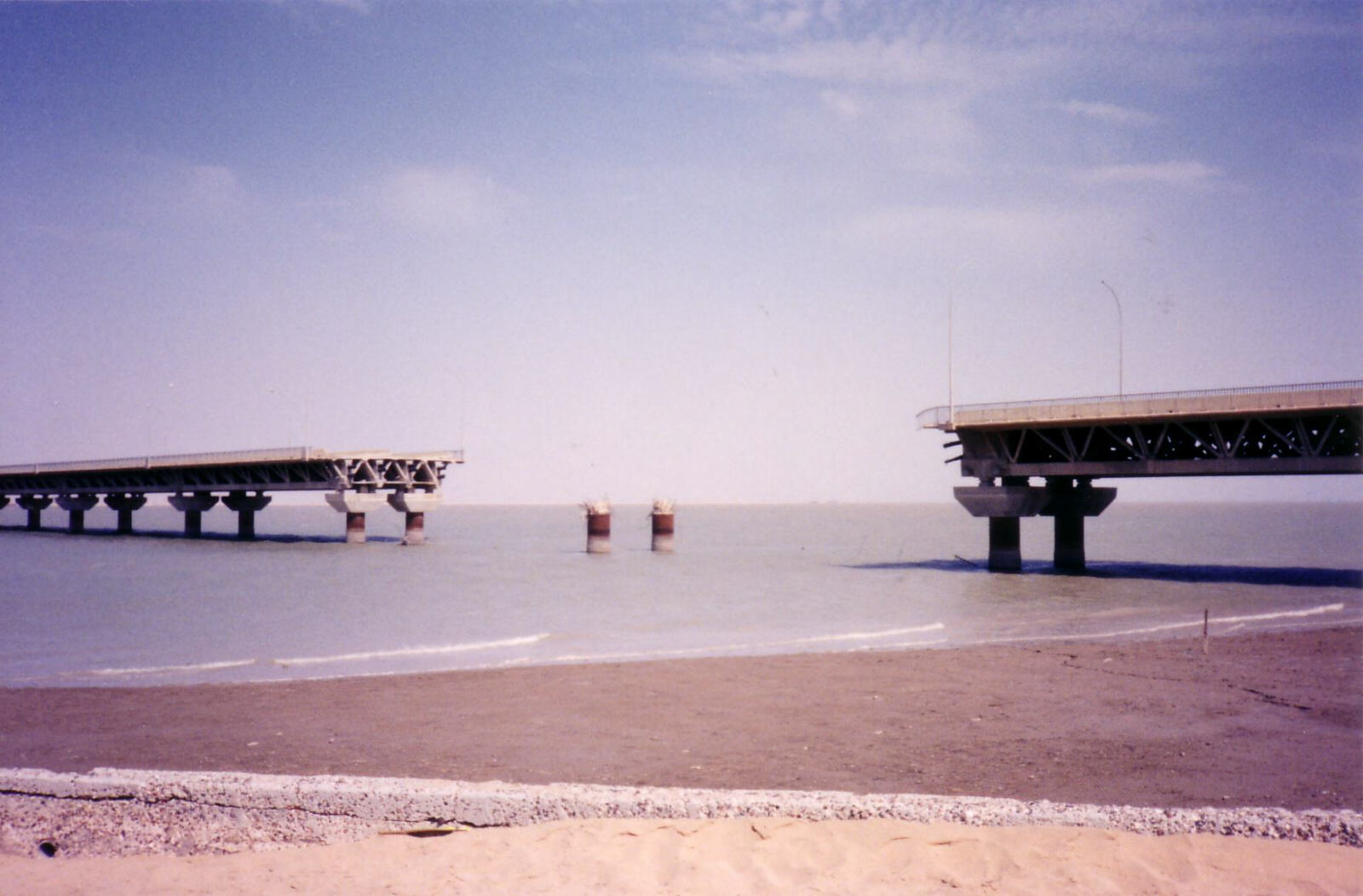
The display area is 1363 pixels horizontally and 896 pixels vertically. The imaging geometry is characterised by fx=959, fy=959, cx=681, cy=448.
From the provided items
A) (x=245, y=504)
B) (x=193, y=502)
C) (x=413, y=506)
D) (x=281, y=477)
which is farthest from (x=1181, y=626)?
(x=193, y=502)

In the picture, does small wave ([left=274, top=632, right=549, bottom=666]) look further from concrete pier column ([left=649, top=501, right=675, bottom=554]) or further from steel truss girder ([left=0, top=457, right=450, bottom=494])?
steel truss girder ([left=0, top=457, right=450, bottom=494])

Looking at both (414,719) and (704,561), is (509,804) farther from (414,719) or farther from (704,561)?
(704,561)

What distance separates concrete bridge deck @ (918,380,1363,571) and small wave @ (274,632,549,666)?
90.6ft

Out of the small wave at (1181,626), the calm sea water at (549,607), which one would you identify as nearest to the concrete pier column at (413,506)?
the calm sea water at (549,607)

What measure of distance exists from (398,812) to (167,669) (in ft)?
52.5

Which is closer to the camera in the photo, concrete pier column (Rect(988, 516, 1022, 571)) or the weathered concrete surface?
the weathered concrete surface

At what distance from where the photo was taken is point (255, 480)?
82.3 m

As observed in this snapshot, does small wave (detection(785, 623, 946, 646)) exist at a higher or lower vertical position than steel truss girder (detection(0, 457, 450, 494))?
lower

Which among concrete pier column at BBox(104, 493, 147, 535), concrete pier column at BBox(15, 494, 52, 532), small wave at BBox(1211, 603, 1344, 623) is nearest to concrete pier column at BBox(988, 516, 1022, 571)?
small wave at BBox(1211, 603, 1344, 623)

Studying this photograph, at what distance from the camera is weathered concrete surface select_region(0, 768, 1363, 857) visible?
6.34 m

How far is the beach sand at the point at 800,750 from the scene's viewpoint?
19.1ft

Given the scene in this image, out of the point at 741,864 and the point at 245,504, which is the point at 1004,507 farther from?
the point at 245,504

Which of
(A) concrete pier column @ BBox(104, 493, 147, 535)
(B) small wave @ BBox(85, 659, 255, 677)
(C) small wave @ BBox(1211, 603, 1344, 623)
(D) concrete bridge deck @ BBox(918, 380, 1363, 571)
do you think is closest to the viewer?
(B) small wave @ BBox(85, 659, 255, 677)

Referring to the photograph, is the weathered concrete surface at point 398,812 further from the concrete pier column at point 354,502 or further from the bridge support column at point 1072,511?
the concrete pier column at point 354,502
